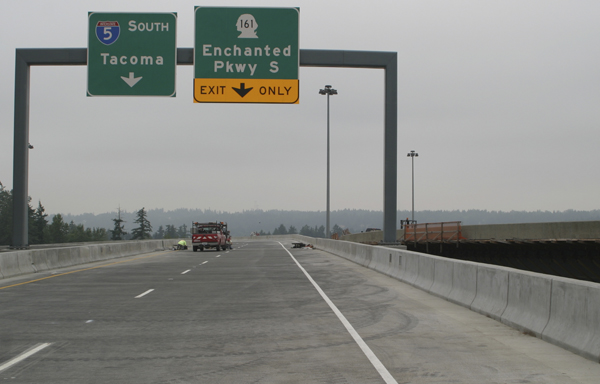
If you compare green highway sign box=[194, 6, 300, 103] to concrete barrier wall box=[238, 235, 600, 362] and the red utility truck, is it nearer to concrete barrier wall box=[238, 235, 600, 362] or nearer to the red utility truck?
concrete barrier wall box=[238, 235, 600, 362]

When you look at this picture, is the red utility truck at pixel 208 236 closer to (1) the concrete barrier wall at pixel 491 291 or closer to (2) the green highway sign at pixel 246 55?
(2) the green highway sign at pixel 246 55

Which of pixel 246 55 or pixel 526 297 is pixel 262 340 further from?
pixel 246 55

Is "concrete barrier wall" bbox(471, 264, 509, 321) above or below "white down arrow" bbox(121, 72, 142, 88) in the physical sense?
below

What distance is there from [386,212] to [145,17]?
12.0 m

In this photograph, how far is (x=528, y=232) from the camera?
30359 millimetres

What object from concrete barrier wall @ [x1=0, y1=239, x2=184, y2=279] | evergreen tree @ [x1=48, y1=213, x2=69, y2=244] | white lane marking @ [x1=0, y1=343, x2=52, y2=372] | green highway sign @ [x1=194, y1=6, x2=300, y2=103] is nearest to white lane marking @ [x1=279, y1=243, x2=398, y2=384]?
white lane marking @ [x1=0, y1=343, x2=52, y2=372]

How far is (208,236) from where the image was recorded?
46.1m

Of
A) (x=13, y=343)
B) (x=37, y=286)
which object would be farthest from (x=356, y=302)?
(x=37, y=286)

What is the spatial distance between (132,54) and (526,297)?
18271mm

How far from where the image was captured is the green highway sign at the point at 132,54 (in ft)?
77.3

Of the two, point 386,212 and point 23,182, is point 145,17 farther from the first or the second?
point 386,212

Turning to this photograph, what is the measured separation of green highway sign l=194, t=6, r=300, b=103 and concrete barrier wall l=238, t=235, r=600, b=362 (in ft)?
31.3

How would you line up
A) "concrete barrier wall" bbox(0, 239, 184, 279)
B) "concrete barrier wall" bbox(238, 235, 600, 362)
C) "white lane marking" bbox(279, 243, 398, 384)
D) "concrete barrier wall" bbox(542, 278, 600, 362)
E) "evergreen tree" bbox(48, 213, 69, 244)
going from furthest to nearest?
"evergreen tree" bbox(48, 213, 69, 244), "concrete barrier wall" bbox(0, 239, 184, 279), "concrete barrier wall" bbox(238, 235, 600, 362), "concrete barrier wall" bbox(542, 278, 600, 362), "white lane marking" bbox(279, 243, 398, 384)

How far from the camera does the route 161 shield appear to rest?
77.9ft
